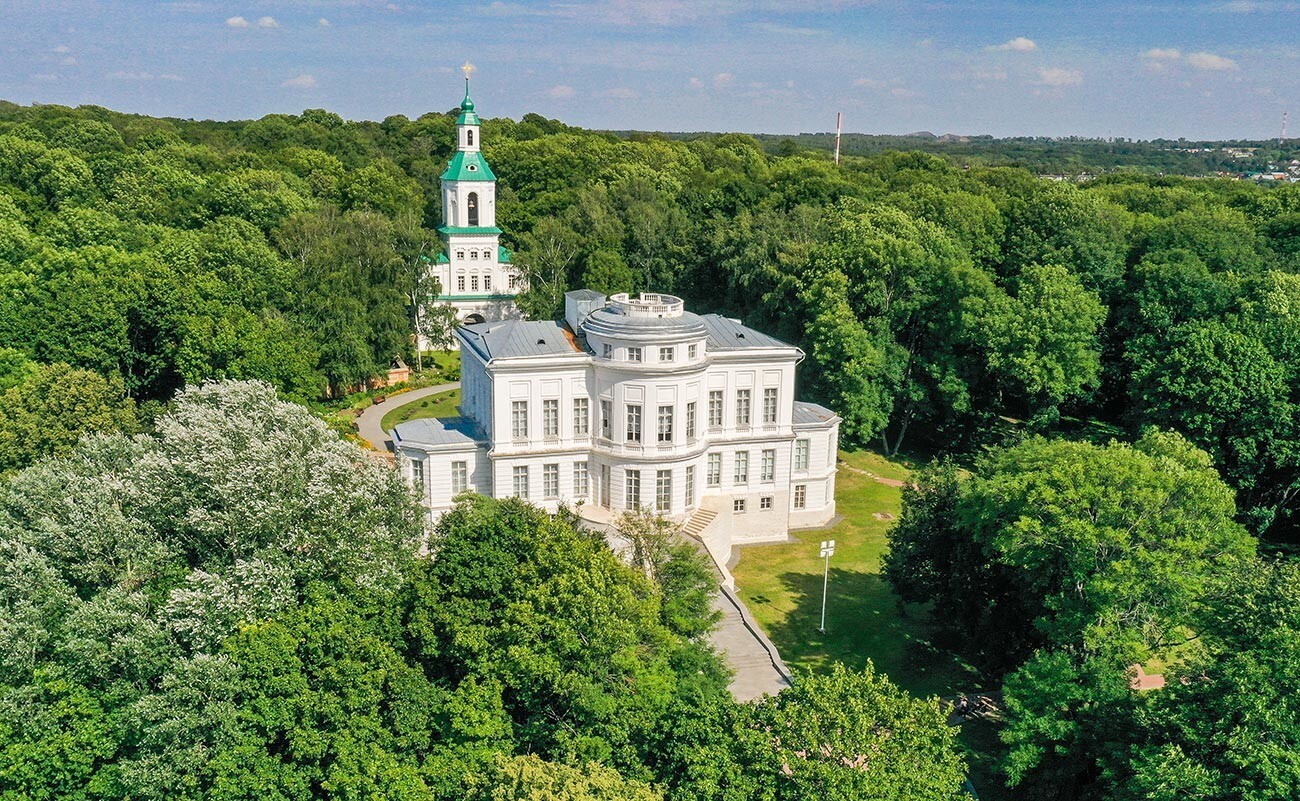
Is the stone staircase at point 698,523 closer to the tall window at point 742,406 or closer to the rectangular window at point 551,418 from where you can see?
the tall window at point 742,406

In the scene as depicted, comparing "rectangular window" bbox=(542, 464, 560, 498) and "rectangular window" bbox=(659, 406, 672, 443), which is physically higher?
"rectangular window" bbox=(659, 406, 672, 443)

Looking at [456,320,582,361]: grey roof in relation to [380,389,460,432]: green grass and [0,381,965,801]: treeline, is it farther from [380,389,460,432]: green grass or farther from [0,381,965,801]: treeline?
[380,389,460,432]: green grass

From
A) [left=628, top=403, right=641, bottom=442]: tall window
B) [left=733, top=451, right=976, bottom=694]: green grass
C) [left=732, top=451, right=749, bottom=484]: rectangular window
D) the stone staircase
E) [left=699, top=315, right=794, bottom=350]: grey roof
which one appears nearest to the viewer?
[left=733, top=451, right=976, bottom=694]: green grass

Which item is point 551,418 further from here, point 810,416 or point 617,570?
point 617,570

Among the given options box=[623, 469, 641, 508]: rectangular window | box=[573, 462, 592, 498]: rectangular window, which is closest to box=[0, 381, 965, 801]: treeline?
box=[623, 469, 641, 508]: rectangular window

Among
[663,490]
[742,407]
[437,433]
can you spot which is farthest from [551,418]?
[742,407]

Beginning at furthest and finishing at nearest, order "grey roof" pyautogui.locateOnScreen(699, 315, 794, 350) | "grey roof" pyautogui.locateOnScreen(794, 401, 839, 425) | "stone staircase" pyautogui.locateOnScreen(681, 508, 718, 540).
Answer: "grey roof" pyautogui.locateOnScreen(794, 401, 839, 425), "grey roof" pyautogui.locateOnScreen(699, 315, 794, 350), "stone staircase" pyautogui.locateOnScreen(681, 508, 718, 540)

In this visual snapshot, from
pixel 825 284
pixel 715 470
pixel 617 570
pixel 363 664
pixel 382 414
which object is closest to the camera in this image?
pixel 363 664
